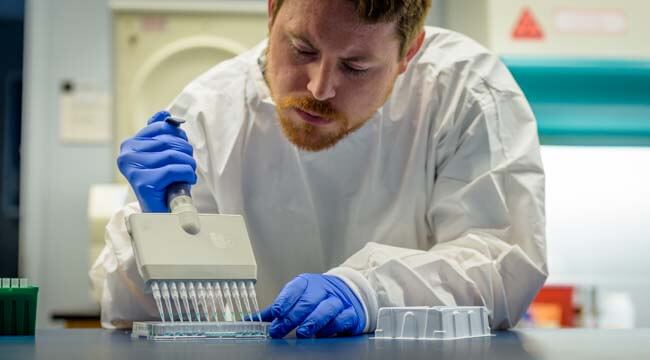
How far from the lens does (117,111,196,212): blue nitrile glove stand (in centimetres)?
112

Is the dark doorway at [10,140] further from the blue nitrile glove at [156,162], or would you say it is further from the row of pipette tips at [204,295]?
the row of pipette tips at [204,295]

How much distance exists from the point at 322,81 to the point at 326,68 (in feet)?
0.07

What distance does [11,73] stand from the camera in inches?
126

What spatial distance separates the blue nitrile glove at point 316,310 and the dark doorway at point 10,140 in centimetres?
229

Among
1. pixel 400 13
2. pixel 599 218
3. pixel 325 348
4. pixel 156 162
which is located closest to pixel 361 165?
pixel 400 13

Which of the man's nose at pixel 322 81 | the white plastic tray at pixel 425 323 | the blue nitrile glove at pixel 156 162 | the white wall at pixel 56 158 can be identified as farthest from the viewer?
the white wall at pixel 56 158

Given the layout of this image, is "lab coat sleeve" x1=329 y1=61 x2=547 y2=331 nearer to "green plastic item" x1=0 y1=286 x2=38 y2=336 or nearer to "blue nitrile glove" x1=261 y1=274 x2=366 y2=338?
"blue nitrile glove" x1=261 y1=274 x2=366 y2=338

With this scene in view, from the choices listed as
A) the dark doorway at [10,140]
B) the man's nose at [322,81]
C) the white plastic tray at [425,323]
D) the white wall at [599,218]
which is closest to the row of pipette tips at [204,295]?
the white plastic tray at [425,323]

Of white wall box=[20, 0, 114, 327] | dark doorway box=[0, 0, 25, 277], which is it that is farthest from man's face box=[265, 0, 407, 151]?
dark doorway box=[0, 0, 25, 277]

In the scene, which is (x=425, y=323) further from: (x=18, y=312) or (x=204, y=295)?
(x=18, y=312)

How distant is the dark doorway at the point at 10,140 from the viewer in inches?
123

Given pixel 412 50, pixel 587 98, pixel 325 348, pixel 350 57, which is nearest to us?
pixel 325 348

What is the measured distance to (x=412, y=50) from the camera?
142 centimetres

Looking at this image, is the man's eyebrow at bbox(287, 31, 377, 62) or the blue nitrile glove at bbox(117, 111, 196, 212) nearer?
the blue nitrile glove at bbox(117, 111, 196, 212)
